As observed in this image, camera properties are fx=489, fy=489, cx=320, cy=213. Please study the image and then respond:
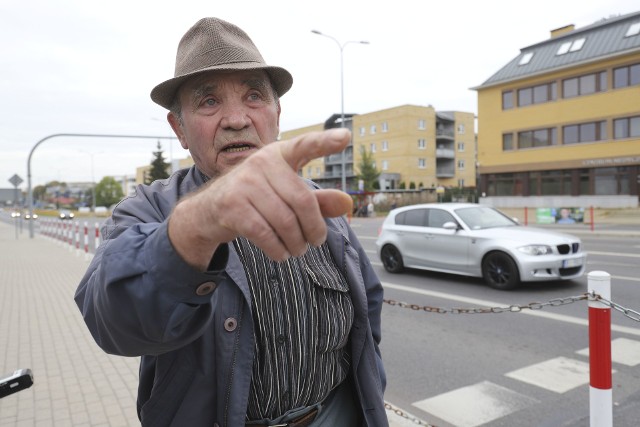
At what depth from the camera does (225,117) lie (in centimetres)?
160

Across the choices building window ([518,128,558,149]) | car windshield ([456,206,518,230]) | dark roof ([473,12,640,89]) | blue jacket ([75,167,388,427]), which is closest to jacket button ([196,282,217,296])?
blue jacket ([75,167,388,427])

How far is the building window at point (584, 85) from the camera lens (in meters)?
33.6

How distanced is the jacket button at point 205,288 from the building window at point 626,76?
1500 inches

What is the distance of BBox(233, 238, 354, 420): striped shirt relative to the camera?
5.14 ft

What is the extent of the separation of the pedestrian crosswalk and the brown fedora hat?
3.19 m

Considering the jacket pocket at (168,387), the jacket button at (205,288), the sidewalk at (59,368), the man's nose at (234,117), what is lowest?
the sidewalk at (59,368)

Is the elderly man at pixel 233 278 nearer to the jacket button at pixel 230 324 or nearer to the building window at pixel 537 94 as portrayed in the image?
the jacket button at pixel 230 324

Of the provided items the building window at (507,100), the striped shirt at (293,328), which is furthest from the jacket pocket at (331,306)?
the building window at (507,100)

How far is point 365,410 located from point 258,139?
108 cm

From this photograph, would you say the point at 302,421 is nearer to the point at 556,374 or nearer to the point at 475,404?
the point at 475,404

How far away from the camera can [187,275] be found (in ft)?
3.41

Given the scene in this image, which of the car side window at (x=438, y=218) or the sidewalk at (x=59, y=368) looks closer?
the sidewalk at (x=59, y=368)

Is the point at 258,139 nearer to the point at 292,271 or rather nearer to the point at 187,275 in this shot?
the point at 292,271

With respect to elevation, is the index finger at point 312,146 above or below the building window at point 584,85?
below
